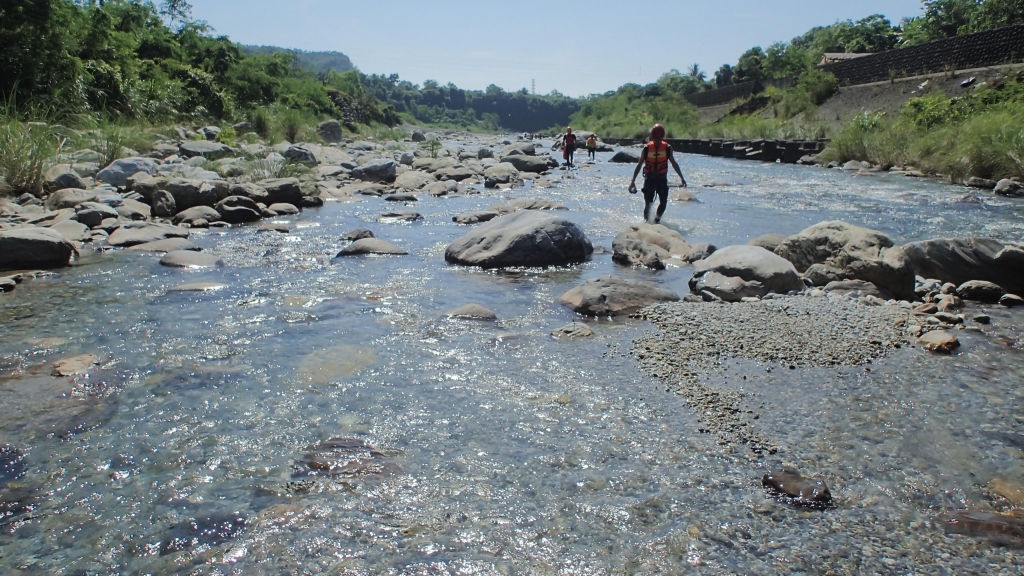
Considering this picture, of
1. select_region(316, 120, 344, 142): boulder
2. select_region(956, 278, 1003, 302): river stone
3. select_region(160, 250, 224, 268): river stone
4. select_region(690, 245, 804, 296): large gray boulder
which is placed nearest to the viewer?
select_region(956, 278, 1003, 302): river stone

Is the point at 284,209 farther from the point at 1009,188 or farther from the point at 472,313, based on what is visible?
the point at 1009,188

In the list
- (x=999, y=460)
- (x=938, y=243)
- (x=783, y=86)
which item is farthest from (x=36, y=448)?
(x=783, y=86)

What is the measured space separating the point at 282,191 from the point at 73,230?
15.2ft

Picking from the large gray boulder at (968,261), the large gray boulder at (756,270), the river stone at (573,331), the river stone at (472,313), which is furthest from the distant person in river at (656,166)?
the river stone at (573,331)

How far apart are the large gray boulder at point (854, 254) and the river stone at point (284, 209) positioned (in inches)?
347

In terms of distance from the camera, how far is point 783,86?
1854 inches

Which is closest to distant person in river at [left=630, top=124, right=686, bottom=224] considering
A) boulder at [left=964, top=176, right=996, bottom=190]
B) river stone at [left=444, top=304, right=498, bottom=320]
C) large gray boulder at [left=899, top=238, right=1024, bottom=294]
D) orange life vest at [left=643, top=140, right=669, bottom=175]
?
orange life vest at [left=643, top=140, right=669, bottom=175]

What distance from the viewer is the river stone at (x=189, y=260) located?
8.20m

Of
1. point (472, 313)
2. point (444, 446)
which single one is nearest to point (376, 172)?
point (472, 313)

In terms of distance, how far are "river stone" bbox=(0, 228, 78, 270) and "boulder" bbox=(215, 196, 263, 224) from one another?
3.77 metres

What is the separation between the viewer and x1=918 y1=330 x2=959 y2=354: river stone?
207 inches

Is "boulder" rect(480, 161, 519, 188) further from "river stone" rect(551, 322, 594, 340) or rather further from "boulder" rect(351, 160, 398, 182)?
"river stone" rect(551, 322, 594, 340)

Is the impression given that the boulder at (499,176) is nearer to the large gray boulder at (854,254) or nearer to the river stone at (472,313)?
the large gray boulder at (854,254)

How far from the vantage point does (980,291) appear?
22.0 ft
